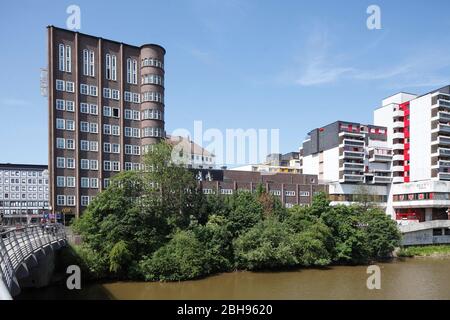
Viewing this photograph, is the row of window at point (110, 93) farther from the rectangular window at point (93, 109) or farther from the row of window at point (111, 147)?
the row of window at point (111, 147)

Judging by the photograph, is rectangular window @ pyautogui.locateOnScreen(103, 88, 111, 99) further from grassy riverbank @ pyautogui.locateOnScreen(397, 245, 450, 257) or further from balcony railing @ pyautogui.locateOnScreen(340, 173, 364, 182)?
grassy riverbank @ pyautogui.locateOnScreen(397, 245, 450, 257)

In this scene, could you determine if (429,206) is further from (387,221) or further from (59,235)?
(59,235)

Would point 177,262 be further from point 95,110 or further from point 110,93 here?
point 110,93

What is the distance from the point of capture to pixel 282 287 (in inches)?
1076

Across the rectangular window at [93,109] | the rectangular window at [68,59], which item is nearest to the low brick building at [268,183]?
the rectangular window at [93,109]

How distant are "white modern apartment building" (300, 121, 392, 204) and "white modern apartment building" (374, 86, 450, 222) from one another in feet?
5.91

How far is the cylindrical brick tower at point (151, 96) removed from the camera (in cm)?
5219

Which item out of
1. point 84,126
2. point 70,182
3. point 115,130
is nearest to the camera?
point 70,182

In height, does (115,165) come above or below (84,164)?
below

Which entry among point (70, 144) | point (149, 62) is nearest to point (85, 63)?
point (149, 62)

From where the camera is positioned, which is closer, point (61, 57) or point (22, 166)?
point (61, 57)

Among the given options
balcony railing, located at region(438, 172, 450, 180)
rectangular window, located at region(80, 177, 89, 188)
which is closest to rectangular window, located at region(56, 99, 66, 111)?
rectangular window, located at region(80, 177, 89, 188)

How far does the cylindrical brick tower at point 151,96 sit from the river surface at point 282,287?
87.0 ft

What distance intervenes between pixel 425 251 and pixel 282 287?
29881 mm
